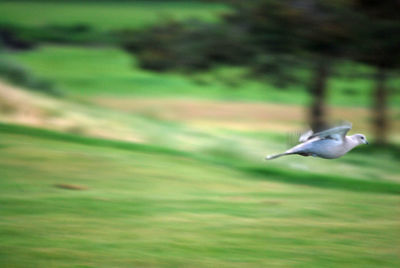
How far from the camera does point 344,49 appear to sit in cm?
1605

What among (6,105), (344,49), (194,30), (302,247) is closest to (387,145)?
(344,49)

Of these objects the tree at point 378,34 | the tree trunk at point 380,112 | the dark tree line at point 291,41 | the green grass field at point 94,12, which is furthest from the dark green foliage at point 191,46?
the green grass field at point 94,12

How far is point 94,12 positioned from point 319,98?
144 feet

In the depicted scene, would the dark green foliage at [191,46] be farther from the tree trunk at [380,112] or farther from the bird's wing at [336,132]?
the bird's wing at [336,132]

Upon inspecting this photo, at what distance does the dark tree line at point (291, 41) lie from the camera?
50.6ft

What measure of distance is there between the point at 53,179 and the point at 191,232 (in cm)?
287

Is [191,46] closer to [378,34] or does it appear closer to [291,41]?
[291,41]

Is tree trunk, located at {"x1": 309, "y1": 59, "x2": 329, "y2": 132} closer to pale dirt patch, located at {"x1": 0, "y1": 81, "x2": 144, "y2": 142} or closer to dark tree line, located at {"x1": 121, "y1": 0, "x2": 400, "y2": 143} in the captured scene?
dark tree line, located at {"x1": 121, "y1": 0, "x2": 400, "y2": 143}

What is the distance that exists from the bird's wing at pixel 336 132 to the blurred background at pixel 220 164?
49 centimetres

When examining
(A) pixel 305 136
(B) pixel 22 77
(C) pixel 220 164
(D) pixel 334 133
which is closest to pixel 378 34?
(C) pixel 220 164

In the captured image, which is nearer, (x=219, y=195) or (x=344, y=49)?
(x=219, y=195)

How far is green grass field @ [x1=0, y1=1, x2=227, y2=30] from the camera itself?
54.5 meters

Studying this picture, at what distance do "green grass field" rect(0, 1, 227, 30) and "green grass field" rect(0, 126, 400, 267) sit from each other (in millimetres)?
42220

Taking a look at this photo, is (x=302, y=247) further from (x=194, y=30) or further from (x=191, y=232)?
(x=194, y=30)
